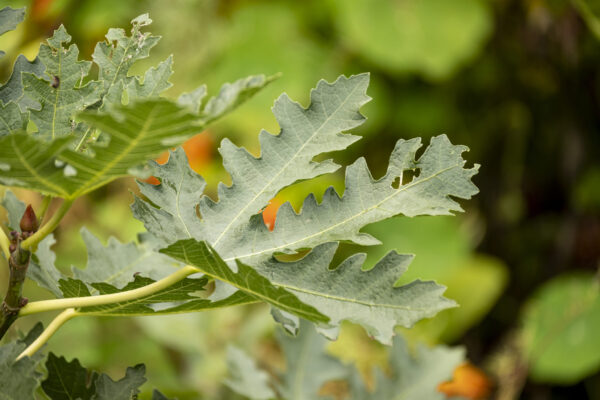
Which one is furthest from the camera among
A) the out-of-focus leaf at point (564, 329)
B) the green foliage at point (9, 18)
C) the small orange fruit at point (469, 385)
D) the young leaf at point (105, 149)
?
the out-of-focus leaf at point (564, 329)

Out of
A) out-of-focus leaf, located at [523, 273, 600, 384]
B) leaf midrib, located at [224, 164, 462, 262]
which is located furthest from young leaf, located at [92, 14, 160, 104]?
out-of-focus leaf, located at [523, 273, 600, 384]

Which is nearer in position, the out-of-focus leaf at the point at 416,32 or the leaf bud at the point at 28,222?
the leaf bud at the point at 28,222

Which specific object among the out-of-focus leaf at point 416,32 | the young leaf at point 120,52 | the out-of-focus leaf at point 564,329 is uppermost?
the young leaf at point 120,52

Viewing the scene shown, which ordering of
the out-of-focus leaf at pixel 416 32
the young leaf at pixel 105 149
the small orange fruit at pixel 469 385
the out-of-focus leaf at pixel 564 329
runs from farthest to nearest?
the out-of-focus leaf at pixel 416 32 < the out-of-focus leaf at pixel 564 329 < the small orange fruit at pixel 469 385 < the young leaf at pixel 105 149

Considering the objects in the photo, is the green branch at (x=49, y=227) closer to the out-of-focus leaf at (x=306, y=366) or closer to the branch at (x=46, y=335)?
the branch at (x=46, y=335)

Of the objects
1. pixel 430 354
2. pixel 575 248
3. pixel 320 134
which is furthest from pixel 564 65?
pixel 320 134

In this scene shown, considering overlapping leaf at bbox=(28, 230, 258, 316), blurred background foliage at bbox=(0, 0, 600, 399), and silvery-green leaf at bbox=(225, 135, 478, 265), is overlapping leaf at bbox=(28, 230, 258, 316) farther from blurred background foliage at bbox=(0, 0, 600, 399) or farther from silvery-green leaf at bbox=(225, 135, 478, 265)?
blurred background foliage at bbox=(0, 0, 600, 399)

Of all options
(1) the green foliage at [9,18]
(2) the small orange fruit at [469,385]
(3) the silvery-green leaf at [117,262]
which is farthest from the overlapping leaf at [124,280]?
(2) the small orange fruit at [469,385]
